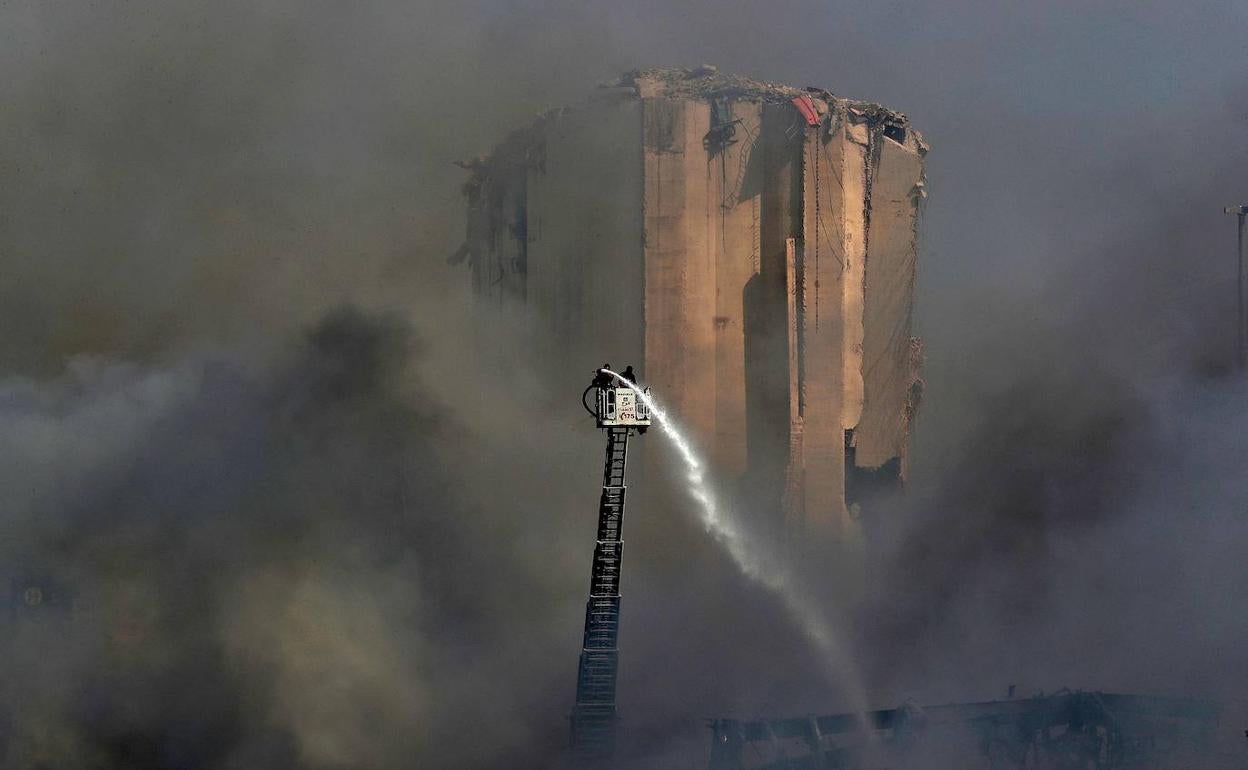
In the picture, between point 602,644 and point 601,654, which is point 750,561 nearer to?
point 602,644

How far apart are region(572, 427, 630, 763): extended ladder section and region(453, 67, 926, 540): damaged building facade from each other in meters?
9.84

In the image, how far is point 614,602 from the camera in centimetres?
3391

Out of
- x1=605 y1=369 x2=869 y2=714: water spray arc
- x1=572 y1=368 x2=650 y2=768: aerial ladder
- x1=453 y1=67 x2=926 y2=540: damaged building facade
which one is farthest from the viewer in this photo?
x1=453 y1=67 x2=926 y2=540: damaged building facade

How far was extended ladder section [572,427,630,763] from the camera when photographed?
33812mm

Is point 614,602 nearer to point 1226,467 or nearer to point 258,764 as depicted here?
point 258,764

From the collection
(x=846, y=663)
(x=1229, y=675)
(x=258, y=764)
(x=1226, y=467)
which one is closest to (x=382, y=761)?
(x=258, y=764)

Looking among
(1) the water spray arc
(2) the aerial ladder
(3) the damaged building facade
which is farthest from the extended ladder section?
(3) the damaged building facade

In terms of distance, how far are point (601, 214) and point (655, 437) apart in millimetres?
4650

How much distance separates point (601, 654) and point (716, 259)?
12342 mm

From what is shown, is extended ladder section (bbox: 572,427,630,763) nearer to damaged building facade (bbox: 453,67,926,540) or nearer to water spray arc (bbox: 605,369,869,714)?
water spray arc (bbox: 605,369,869,714)

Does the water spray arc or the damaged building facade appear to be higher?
the damaged building facade

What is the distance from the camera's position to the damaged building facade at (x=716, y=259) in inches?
1713

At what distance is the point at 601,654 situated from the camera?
33969mm

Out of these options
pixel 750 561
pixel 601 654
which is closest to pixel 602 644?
pixel 601 654
